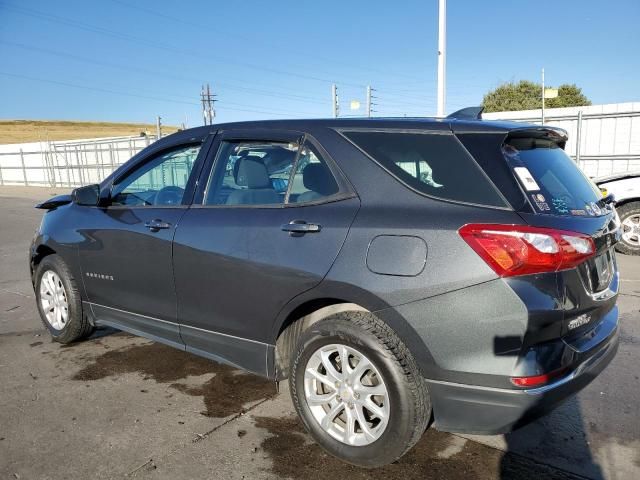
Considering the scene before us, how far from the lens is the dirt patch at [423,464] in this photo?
8.13 feet

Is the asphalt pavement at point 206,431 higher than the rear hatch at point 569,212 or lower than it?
lower

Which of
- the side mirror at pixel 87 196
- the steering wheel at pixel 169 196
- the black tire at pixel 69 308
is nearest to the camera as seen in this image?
the steering wheel at pixel 169 196

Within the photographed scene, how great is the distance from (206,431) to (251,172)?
1559 mm

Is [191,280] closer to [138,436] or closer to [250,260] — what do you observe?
[250,260]

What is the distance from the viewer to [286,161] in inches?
115

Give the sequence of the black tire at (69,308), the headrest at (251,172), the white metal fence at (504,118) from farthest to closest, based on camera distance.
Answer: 1. the white metal fence at (504,118)
2. the black tire at (69,308)
3. the headrest at (251,172)

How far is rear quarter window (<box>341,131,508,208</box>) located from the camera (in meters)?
2.27

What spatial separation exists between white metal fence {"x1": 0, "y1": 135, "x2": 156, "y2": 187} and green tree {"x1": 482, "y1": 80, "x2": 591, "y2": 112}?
34.2m

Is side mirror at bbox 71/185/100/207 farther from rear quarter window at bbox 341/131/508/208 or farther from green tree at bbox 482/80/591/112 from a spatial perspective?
green tree at bbox 482/80/591/112

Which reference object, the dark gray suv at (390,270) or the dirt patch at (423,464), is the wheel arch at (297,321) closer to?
the dark gray suv at (390,270)

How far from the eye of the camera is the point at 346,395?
2539mm

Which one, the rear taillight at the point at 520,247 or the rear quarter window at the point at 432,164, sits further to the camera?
the rear quarter window at the point at 432,164

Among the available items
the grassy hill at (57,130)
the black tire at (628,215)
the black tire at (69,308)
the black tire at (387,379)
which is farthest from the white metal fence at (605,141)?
the grassy hill at (57,130)

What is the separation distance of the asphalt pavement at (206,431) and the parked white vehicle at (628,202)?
13.3 ft
